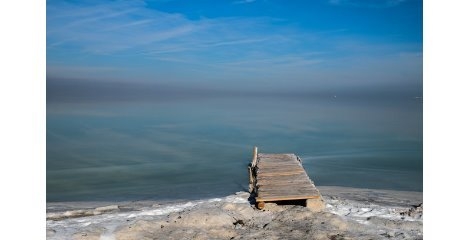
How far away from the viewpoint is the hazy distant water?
12.8 meters

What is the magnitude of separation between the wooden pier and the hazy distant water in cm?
190

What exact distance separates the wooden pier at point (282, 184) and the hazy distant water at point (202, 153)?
1.90m

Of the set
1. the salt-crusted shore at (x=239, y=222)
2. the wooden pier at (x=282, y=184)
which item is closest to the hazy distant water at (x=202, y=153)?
the wooden pier at (x=282, y=184)

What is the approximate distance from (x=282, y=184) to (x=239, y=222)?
6.15 feet

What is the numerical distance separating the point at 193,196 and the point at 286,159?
266 centimetres

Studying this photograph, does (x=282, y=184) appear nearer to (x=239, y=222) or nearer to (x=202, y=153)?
(x=239, y=222)

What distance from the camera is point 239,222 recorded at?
25.2ft

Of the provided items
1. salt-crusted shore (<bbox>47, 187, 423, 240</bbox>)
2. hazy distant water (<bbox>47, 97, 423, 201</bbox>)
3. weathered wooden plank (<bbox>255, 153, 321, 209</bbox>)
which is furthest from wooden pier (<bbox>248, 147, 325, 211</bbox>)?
hazy distant water (<bbox>47, 97, 423, 201</bbox>)

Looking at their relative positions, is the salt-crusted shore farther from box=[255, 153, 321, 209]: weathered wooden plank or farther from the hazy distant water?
the hazy distant water

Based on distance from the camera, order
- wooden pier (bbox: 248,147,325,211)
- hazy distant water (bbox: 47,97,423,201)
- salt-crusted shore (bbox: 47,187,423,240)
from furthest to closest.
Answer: hazy distant water (bbox: 47,97,423,201) → wooden pier (bbox: 248,147,325,211) → salt-crusted shore (bbox: 47,187,423,240)

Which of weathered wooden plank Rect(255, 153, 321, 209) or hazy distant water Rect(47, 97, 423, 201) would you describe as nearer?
weathered wooden plank Rect(255, 153, 321, 209)

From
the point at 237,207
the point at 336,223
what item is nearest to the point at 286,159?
the point at 237,207
